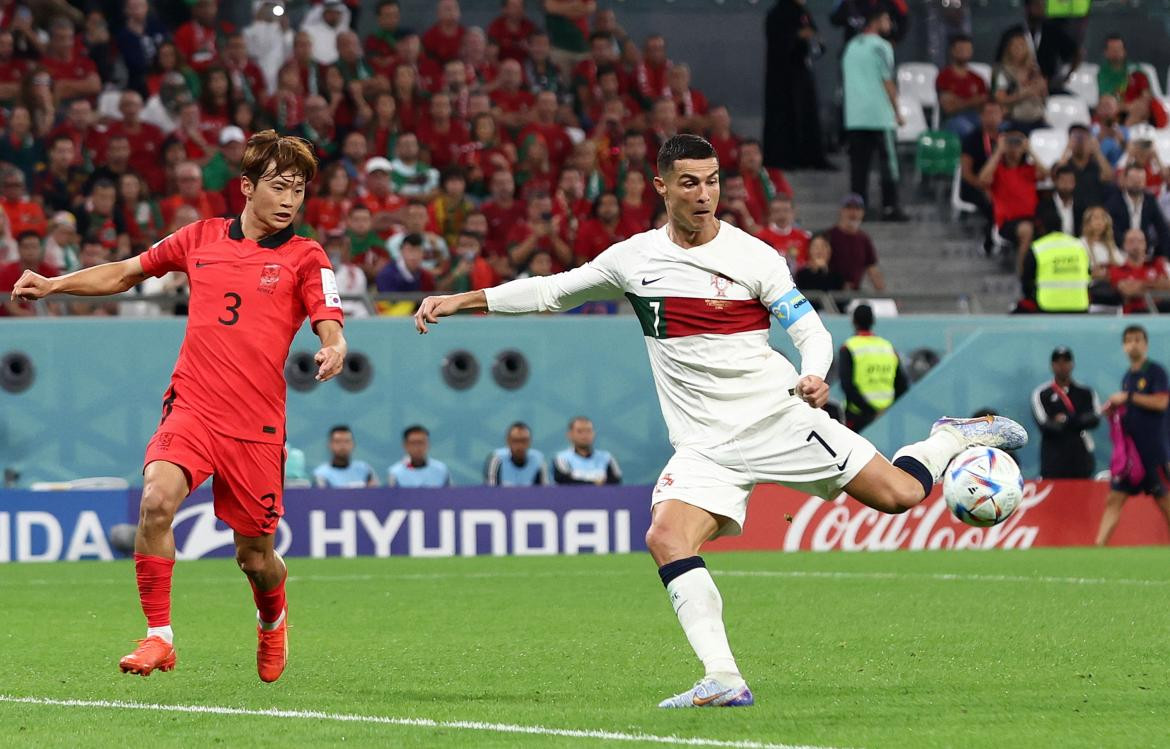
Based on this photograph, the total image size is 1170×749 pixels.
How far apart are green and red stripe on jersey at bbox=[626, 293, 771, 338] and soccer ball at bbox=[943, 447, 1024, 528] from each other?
1.38 m

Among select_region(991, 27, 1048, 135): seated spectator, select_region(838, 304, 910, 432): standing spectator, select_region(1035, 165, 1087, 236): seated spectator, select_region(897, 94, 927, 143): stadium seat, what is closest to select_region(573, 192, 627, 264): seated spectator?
select_region(838, 304, 910, 432): standing spectator

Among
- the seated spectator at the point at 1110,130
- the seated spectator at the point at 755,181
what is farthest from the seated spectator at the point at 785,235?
the seated spectator at the point at 1110,130

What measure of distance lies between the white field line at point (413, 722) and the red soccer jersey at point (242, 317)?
1.06 meters

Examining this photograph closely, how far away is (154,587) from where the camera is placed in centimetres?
743

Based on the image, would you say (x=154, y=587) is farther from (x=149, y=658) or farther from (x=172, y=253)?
(x=172, y=253)

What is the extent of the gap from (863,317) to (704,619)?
11.2 metres

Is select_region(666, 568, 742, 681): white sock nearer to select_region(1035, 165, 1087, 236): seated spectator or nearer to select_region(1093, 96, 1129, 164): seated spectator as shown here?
select_region(1035, 165, 1087, 236): seated spectator

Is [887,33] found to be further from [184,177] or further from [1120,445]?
[184,177]

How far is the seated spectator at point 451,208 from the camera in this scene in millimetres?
19047

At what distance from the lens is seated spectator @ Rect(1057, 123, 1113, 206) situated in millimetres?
20531

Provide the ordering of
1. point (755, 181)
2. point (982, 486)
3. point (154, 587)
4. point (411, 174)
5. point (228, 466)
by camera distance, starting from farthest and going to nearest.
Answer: point (755, 181)
point (411, 174)
point (982, 486)
point (228, 466)
point (154, 587)

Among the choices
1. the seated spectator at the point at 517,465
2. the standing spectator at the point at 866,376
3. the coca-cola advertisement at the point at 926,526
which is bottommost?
the coca-cola advertisement at the point at 926,526

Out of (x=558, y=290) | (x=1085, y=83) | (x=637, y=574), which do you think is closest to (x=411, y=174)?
(x=637, y=574)

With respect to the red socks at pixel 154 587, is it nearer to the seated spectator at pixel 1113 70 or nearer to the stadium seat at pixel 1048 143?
the stadium seat at pixel 1048 143
